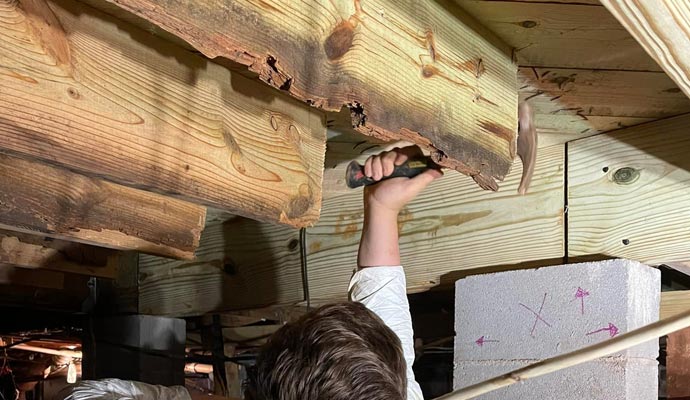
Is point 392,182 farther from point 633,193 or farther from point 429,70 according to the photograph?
point 633,193

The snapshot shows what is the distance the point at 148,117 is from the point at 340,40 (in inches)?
15.4

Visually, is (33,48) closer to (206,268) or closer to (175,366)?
(206,268)

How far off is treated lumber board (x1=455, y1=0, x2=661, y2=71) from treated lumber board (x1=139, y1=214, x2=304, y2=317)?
134cm

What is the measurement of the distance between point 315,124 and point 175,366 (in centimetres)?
207

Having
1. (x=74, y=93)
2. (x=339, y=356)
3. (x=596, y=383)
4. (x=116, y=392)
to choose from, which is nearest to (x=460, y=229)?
(x=596, y=383)

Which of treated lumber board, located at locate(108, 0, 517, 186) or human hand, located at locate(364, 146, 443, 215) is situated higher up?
treated lumber board, located at locate(108, 0, 517, 186)

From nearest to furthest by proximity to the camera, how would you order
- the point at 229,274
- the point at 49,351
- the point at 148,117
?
the point at 148,117
the point at 229,274
the point at 49,351

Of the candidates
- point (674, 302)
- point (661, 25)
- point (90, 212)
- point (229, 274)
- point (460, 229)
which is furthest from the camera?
point (229, 274)

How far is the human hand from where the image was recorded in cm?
164

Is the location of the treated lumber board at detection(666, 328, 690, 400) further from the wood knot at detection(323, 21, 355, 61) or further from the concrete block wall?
the wood knot at detection(323, 21, 355, 61)

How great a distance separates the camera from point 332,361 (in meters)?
1.39

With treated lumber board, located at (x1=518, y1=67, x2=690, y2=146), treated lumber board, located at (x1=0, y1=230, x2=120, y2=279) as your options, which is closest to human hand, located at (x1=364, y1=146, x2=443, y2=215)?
treated lumber board, located at (x1=518, y1=67, x2=690, y2=146)

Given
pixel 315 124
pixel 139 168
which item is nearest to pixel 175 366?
pixel 315 124

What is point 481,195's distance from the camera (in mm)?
2180
